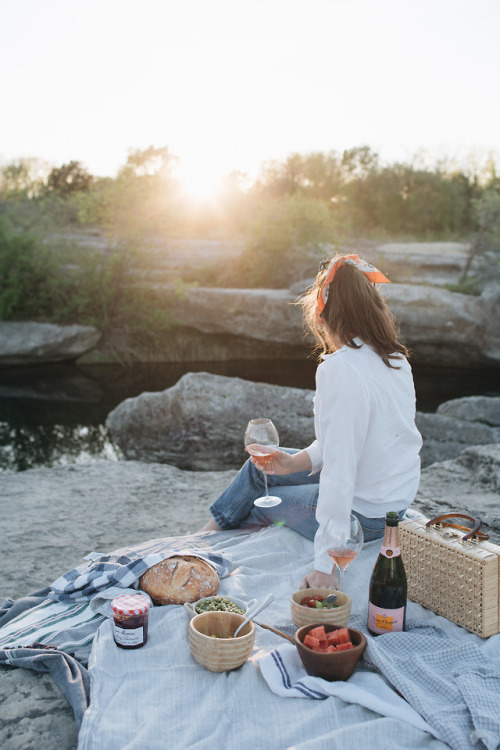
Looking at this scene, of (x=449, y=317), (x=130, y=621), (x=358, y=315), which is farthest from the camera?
(x=449, y=317)

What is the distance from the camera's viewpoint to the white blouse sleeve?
2818 mm

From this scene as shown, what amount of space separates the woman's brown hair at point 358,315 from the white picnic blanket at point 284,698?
48.8 inches

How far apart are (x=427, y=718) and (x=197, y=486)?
4374 mm

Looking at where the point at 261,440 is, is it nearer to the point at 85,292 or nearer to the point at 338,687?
the point at 338,687

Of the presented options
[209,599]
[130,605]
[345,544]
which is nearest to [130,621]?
[130,605]

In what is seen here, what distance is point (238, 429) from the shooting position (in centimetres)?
938

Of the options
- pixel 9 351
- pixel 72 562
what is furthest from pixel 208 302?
pixel 72 562

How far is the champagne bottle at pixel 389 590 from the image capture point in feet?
8.59

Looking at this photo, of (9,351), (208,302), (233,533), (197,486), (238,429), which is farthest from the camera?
(208,302)

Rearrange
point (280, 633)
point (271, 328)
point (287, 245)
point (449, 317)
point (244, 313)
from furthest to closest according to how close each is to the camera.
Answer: point (287, 245) < point (244, 313) < point (271, 328) < point (449, 317) < point (280, 633)

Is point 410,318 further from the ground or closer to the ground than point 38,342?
further from the ground

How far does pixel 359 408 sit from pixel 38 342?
56.3ft

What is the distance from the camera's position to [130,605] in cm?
256

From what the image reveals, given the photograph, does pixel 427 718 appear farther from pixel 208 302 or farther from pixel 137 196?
pixel 137 196
